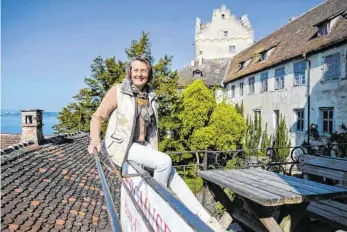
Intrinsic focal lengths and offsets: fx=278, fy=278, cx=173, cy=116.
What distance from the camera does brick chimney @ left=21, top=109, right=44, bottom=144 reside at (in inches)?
479

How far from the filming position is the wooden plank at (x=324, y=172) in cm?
396

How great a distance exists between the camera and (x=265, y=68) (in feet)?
71.5

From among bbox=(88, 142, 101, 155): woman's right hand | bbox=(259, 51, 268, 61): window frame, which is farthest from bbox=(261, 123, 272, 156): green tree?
bbox=(88, 142, 101, 155): woman's right hand

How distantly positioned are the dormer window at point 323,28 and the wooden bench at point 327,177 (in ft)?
50.0

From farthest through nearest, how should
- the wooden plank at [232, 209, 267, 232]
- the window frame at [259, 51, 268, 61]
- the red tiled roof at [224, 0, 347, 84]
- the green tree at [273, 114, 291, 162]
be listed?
the window frame at [259, 51, 268, 61], the green tree at [273, 114, 291, 162], the red tiled roof at [224, 0, 347, 84], the wooden plank at [232, 209, 267, 232]

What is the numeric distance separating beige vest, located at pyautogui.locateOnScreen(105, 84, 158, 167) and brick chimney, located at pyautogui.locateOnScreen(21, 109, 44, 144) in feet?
36.0

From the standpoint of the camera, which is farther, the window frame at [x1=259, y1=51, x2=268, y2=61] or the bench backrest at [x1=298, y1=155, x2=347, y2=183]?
the window frame at [x1=259, y1=51, x2=268, y2=61]

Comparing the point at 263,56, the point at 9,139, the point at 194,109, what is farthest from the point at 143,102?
the point at 263,56

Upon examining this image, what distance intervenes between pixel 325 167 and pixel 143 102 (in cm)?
325

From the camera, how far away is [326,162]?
171 inches

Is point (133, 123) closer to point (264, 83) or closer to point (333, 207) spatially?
point (333, 207)

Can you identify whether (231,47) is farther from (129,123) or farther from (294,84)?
(129,123)

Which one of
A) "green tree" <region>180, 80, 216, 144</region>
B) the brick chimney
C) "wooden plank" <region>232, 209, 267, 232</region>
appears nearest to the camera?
"wooden plank" <region>232, 209, 267, 232</region>

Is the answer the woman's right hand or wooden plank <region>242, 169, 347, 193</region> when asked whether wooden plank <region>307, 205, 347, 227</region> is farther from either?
the woman's right hand
